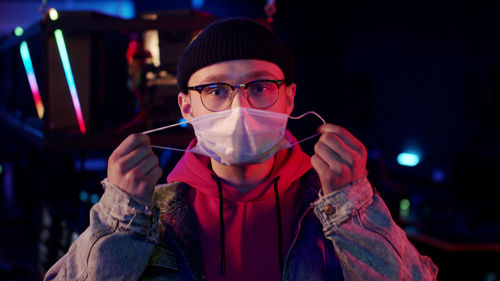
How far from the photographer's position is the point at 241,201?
1427 mm

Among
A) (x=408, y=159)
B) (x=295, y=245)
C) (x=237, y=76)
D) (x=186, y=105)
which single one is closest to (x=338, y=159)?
(x=295, y=245)

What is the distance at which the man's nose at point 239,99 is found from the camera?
1.35 m

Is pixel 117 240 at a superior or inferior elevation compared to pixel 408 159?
superior

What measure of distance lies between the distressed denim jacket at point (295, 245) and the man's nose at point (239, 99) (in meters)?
0.39

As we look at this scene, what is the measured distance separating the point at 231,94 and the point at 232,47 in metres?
0.16

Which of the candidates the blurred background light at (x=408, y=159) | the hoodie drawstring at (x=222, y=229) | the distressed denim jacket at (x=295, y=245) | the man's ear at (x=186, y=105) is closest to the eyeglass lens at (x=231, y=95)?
the man's ear at (x=186, y=105)

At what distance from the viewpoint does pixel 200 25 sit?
193 cm

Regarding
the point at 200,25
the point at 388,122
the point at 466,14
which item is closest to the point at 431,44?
the point at 466,14

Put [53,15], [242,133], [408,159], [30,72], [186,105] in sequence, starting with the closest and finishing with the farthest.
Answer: [242,133] → [186,105] → [53,15] → [30,72] → [408,159]

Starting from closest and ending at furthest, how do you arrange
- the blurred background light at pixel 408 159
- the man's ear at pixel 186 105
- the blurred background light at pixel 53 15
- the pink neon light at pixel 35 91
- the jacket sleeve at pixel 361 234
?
1. the jacket sleeve at pixel 361 234
2. the man's ear at pixel 186 105
3. the blurred background light at pixel 53 15
4. the pink neon light at pixel 35 91
5. the blurred background light at pixel 408 159

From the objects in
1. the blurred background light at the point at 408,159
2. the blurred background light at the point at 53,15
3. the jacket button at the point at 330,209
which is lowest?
the blurred background light at the point at 408,159

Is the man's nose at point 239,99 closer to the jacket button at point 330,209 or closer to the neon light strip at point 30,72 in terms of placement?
the jacket button at point 330,209

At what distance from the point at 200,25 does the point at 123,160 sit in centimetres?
94

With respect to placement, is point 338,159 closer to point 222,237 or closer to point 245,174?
point 245,174
